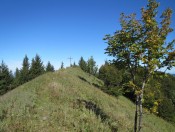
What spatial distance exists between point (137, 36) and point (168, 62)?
2.74 meters

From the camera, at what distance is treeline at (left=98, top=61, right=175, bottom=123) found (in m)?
15.1

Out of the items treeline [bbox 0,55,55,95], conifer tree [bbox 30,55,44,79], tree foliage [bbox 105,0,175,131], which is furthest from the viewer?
conifer tree [bbox 30,55,44,79]

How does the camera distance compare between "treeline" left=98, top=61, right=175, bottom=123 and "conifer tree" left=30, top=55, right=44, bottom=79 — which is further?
"conifer tree" left=30, top=55, right=44, bottom=79

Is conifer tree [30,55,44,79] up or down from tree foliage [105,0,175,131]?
→ up

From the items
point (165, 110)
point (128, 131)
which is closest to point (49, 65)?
point (165, 110)

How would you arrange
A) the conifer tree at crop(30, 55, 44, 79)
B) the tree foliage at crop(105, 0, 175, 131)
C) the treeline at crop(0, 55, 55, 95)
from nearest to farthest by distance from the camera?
the tree foliage at crop(105, 0, 175, 131) < the treeline at crop(0, 55, 55, 95) < the conifer tree at crop(30, 55, 44, 79)

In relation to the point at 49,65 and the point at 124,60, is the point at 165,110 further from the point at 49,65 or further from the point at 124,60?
the point at 49,65

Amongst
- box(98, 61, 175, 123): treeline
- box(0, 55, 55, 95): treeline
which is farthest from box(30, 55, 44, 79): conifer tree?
box(98, 61, 175, 123): treeline

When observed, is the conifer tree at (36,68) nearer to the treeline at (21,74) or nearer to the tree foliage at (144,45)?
the treeline at (21,74)

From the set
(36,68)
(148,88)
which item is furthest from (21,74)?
(148,88)

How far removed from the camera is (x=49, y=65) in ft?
343

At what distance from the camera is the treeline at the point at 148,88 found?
49.5 feet

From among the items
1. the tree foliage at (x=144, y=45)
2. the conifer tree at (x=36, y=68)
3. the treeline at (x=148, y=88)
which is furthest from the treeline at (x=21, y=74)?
the tree foliage at (x=144, y=45)

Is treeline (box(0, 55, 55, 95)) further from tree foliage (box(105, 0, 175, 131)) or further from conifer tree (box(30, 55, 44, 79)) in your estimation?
tree foliage (box(105, 0, 175, 131))
